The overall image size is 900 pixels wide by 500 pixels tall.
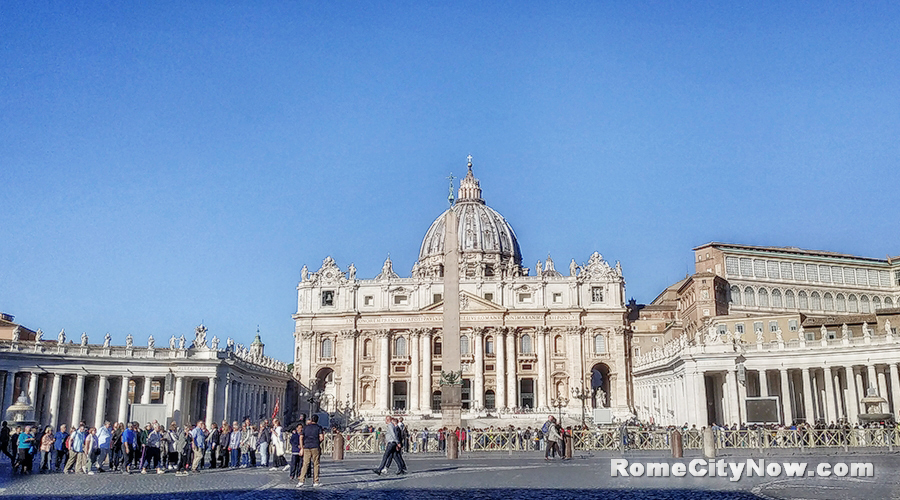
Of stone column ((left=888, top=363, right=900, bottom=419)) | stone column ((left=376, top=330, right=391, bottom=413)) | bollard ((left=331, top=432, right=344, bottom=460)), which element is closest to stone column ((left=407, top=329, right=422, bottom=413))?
stone column ((left=376, top=330, right=391, bottom=413))

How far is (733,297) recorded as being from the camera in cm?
7188

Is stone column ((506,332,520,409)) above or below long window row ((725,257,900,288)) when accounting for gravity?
below

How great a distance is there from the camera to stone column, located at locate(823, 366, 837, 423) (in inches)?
1987

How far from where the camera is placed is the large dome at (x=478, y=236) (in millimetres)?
107438

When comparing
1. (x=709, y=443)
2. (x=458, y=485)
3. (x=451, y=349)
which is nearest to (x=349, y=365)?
(x=451, y=349)

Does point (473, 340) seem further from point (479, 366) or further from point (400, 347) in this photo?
point (400, 347)

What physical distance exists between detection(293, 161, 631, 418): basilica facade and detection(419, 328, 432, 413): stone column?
0.34 ft

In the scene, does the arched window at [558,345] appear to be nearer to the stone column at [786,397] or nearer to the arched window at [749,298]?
the arched window at [749,298]

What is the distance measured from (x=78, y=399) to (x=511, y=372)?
42.2m

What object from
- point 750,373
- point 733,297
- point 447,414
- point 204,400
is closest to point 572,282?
A: point 733,297

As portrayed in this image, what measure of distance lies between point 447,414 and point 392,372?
48.5 meters

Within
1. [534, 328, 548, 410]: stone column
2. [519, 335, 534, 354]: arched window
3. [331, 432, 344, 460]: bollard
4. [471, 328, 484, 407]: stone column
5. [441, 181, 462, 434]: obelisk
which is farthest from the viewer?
[519, 335, 534, 354]: arched window

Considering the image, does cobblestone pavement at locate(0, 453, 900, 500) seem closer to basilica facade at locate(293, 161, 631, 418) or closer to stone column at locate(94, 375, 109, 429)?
stone column at locate(94, 375, 109, 429)

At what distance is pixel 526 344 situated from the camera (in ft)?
276
